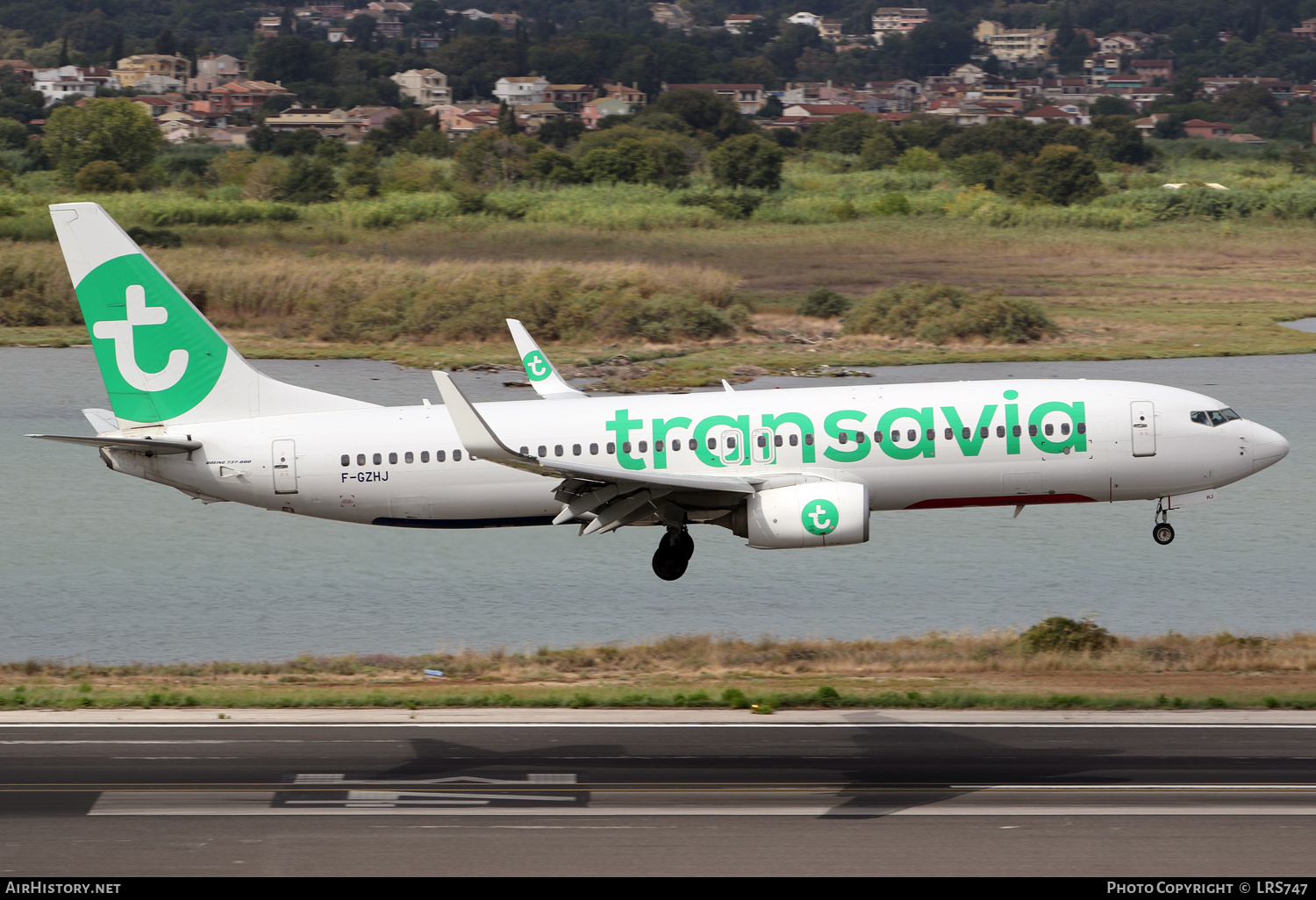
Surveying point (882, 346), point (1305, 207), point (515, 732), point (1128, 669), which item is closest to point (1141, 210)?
point (1305, 207)

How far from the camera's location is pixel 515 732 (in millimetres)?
30141

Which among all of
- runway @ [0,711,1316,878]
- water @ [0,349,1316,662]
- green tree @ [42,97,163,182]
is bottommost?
water @ [0,349,1316,662]

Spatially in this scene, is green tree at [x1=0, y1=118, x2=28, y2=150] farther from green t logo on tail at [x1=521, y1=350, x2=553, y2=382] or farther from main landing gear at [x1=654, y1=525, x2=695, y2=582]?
main landing gear at [x1=654, y1=525, x2=695, y2=582]

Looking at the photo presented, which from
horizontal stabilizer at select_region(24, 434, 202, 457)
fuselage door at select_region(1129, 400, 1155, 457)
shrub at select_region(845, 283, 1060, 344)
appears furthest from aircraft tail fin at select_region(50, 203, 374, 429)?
shrub at select_region(845, 283, 1060, 344)

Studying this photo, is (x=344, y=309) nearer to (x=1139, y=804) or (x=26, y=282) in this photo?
(x=26, y=282)

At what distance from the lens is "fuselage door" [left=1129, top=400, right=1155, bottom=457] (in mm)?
37625

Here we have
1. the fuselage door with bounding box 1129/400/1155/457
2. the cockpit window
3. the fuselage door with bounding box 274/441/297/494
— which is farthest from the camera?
the fuselage door with bounding box 274/441/297/494

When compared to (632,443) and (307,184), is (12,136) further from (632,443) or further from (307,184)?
(632,443)

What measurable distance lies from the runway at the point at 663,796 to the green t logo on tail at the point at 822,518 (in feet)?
17.5

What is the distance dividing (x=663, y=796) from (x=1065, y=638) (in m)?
16.5

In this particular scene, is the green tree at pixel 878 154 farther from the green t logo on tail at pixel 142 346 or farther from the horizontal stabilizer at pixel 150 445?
the horizontal stabilizer at pixel 150 445

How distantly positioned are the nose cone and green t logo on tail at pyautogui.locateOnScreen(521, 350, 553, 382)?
1763 centimetres

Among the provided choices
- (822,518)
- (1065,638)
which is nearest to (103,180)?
(822,518)
